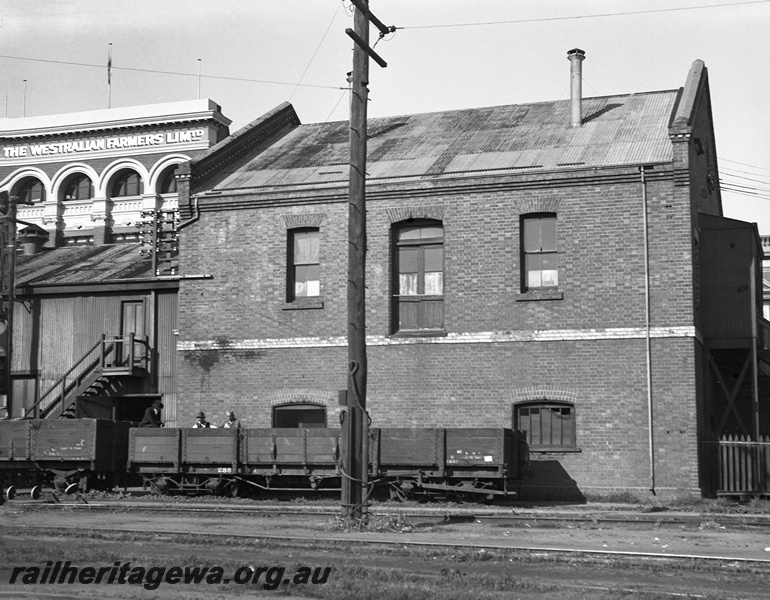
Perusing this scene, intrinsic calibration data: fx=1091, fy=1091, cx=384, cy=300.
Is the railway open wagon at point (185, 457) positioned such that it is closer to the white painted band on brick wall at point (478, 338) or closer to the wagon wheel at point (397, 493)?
the wagon wheel at point (397, 493)

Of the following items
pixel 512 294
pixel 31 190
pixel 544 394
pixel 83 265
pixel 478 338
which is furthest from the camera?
pixel 31 190

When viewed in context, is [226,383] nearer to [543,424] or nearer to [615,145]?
[543,424]

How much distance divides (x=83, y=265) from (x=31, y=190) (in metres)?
31.4

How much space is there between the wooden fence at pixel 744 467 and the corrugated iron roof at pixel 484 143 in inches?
260

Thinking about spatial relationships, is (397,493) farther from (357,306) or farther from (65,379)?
(65,379)

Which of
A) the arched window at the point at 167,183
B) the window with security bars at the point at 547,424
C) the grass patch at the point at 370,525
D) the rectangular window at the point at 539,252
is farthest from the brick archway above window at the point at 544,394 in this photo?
the arched window at the point at 167,183

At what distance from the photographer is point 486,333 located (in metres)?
25.2

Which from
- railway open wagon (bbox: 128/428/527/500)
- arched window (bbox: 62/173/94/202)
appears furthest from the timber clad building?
arched window (bbox: 62/173/94/202)

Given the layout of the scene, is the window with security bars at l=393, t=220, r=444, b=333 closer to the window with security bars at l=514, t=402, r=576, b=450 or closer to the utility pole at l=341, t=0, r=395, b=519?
the window with security bars at l=514, t=402, r=576, b=450

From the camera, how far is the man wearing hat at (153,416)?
27000 mm

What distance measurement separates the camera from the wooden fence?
23438 millimetres

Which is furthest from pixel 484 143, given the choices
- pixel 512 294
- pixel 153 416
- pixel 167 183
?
pixel 167 183

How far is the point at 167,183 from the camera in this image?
5828 centimetres

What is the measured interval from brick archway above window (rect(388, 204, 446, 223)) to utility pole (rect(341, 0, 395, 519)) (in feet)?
24.6
